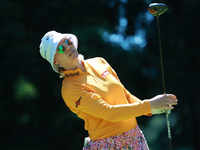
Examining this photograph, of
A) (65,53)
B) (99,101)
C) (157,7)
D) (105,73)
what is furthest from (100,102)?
(157,7)

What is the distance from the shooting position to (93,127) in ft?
5.90

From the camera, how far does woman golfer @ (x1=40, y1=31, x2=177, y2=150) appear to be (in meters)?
1.68

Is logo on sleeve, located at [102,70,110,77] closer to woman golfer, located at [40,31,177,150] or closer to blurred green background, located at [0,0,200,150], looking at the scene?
woman golfer, located at [40,31,177,150]

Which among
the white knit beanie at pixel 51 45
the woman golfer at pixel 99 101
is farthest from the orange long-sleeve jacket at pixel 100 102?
the white knit beanie at pixel 51 45

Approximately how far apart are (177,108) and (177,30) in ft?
4.56

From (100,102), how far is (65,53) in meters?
0.41

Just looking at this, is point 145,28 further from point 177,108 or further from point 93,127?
point 93,127

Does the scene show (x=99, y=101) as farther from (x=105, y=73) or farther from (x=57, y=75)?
(x=57, y=75)

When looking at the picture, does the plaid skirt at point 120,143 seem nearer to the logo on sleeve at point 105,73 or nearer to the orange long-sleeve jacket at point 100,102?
the orange long-sleeve jacket at point 100,102

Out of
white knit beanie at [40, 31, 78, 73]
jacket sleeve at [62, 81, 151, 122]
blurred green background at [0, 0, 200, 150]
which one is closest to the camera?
jacket sleeve at [62, 81, 151, 122]

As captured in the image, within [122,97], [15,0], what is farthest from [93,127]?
[15,0]

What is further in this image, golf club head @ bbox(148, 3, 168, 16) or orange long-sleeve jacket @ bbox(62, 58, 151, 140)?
golf club head @ bbox(148, 3, 168, 16)

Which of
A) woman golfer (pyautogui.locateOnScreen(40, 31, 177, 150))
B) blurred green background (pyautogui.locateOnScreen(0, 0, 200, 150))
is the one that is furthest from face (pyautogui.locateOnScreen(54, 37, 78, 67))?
blurred green background (pyautogui.locateOnScreen(0, 0, 200, 150))

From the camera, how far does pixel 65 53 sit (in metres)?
1.83
